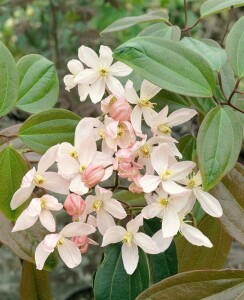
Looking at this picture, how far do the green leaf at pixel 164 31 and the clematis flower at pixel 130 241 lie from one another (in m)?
0.21

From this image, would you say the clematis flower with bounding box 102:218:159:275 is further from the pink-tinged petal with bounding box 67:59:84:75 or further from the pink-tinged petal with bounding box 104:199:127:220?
the pink-tinged petal with bounding box 67:59:84:75

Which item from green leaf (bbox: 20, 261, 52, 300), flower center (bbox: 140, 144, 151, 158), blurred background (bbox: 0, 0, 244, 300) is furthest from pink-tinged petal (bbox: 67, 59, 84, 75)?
blurred background (bbox: 0, 0, 244, 300)

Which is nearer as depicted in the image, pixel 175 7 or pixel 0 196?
pixel 0 196

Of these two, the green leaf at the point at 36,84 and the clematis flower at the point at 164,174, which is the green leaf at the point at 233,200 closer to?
the clematis flower at the point at 164,174

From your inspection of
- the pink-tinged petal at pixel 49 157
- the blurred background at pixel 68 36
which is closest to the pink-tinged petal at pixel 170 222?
the pink-tinged petal at pixel 49 157

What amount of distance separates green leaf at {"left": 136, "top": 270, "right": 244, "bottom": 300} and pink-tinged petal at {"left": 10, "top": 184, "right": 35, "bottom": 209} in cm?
12

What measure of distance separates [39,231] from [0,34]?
1.87 metres

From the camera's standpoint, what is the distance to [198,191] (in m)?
0.53

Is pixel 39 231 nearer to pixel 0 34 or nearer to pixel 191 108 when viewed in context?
pixel 191 108

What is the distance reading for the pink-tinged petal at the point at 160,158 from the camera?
511mm

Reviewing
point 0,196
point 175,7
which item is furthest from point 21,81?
point 175,7

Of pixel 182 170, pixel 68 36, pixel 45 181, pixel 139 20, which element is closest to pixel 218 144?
pixel 182 170

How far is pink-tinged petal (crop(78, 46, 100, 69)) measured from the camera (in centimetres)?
57

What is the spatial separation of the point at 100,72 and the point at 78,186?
0.39 ft
